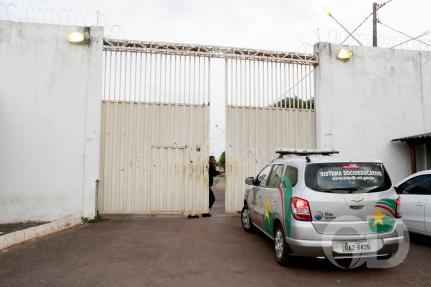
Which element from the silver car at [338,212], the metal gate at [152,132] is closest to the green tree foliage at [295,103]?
the metal gate at [152,132]

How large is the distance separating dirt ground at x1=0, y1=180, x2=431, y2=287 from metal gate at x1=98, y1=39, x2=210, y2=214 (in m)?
1.94

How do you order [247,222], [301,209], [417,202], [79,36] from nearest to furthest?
[301,209], [417,202], [247,222], [79,36]

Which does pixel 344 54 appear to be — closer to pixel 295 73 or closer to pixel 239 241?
pixel 295 73

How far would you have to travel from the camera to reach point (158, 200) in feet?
32.8

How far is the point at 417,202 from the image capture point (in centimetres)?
699

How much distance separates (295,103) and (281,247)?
252 inches

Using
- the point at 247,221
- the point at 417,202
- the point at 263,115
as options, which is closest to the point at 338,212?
the point at 417,202

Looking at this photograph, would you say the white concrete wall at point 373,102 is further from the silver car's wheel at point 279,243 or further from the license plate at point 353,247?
the license plate at point 353,247

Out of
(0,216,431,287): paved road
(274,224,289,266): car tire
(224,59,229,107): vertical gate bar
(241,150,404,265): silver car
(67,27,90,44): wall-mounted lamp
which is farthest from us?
(224,59,229,107): vertical gate bar

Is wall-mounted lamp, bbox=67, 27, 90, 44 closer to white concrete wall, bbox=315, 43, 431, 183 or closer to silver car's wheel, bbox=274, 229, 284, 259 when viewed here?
white concrete wall, bbox=315, 43, 431, 183

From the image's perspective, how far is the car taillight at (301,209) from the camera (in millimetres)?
5047

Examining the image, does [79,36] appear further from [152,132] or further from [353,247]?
[353,247]

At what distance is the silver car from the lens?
4.96 metres

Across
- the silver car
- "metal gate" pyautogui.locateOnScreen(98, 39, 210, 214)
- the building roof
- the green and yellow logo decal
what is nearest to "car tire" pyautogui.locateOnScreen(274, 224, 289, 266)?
the silver car
